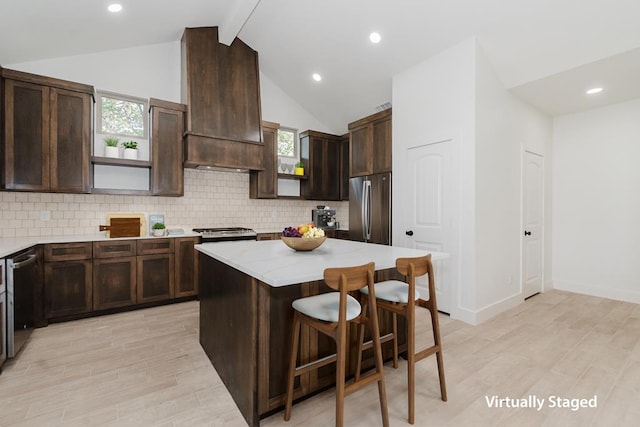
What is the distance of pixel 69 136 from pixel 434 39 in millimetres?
4343

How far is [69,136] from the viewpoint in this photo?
3.44 metres

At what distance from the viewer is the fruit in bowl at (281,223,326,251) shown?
2.29 m

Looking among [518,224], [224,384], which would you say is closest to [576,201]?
[518,224]

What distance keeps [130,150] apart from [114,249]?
4.30 ft

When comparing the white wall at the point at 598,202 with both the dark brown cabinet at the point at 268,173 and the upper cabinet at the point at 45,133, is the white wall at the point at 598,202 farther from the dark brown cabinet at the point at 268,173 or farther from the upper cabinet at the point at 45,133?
the upper cabinet at the point at 45,133

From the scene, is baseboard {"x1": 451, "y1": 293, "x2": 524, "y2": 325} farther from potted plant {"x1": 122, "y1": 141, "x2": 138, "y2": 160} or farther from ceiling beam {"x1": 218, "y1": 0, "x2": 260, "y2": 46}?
potted plant {"x1": 122, "y1": 141, "x2": 138, "y2": 160}

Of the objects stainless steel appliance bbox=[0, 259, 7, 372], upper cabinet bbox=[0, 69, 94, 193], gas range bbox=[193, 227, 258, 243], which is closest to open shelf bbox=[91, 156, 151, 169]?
upper cabinet bbox=[0, 69, 94, 193]

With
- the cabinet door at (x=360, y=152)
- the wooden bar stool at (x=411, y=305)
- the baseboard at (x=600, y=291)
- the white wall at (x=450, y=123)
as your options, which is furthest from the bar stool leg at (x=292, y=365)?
the baseboard at (x=600, y=291)

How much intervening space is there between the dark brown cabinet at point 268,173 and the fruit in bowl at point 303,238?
111 inches

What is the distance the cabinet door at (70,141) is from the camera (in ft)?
11.0

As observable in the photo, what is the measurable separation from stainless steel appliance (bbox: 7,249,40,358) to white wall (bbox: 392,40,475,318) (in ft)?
13.1

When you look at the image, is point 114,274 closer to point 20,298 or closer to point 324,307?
point 20,298

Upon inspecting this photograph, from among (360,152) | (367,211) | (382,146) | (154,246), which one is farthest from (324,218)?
(154,246)

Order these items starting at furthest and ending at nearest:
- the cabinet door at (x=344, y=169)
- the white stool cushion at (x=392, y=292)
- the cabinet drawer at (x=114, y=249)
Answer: the cabinet door at (x=344, y=169) → the cabinet drawer at (x=114, y=249) → the white stool cushion at (x=392, y=292)
